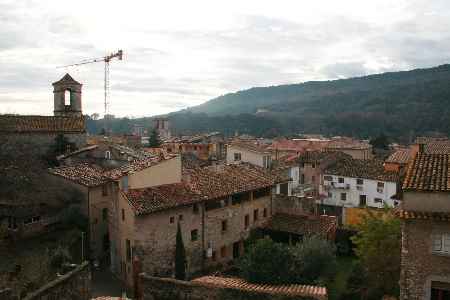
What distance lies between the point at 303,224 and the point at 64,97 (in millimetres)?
28340

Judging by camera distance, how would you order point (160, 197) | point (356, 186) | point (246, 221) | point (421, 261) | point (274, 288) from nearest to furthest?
point (421, 261)
point (274, 288)
point (160, 197)
point (246, 221)
point (356, 186)

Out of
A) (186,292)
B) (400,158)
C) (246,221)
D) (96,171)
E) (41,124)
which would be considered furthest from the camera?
(400,158)

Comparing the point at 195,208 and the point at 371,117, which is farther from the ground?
the point at 371,117

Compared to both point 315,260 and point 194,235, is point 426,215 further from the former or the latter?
point 194,235

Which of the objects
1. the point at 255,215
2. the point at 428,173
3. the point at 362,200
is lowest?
the point at 362,200

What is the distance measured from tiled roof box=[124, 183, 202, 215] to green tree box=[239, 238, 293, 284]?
19.5 feet

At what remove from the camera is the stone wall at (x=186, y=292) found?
19.1 metres

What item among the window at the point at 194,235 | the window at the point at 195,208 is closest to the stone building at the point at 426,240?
the window at the point at 194,235

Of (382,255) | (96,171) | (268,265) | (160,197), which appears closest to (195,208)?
(160,197)

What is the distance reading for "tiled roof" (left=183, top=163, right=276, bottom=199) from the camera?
28766mm

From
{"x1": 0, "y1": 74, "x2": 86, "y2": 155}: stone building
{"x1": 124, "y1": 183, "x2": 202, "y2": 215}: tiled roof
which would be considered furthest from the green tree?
{"x1": 0, "y1": 74, "x2": 86, "y2": 155}: stone building

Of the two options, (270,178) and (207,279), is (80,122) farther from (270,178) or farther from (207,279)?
(207,279)

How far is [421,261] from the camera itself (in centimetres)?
1736

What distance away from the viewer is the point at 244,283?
20562mm
